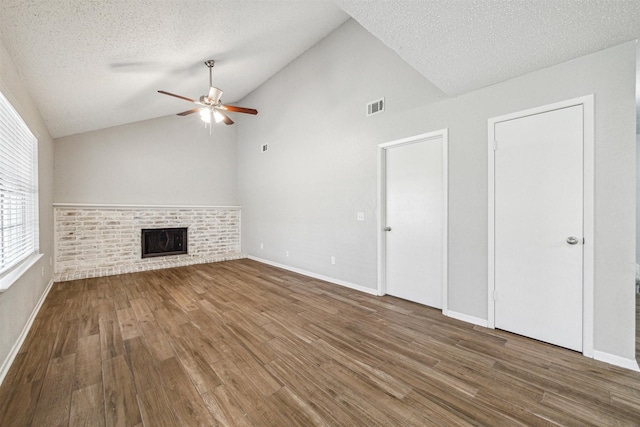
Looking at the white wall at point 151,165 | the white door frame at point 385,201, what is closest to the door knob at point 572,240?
the white door frame at point 385,201

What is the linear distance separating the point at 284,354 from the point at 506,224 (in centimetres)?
246

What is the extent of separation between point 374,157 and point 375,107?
0.71 metres

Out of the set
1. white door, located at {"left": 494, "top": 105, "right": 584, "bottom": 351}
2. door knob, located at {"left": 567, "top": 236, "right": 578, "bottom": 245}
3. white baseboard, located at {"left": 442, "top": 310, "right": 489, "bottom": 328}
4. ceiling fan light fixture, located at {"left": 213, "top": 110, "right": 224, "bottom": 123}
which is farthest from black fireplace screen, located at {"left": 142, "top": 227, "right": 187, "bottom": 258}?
door knob, located at {"left": 567, "top": 236, "right": 578, "bottom": 245}

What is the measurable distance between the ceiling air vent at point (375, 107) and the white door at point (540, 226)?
151 centimetres

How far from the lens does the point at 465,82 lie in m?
2.63

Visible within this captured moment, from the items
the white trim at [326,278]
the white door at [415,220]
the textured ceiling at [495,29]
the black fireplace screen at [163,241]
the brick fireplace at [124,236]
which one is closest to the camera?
the textured ceiling at [495,29]

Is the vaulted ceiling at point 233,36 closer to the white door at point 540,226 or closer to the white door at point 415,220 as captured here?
the white door at point 540,226

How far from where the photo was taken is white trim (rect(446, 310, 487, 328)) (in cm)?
275

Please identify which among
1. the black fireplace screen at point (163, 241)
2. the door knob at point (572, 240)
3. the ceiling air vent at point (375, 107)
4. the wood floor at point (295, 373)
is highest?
the ceiling air vent at point (375, 107)

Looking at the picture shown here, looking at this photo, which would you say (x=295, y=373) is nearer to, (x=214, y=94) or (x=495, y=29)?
(x=495, y=29)

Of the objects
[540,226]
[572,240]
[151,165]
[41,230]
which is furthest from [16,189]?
[572,240]

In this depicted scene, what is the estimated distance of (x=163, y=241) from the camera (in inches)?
221

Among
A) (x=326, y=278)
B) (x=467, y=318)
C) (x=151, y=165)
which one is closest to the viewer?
(x=467, y=318)

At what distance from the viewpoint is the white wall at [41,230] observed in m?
2.00
